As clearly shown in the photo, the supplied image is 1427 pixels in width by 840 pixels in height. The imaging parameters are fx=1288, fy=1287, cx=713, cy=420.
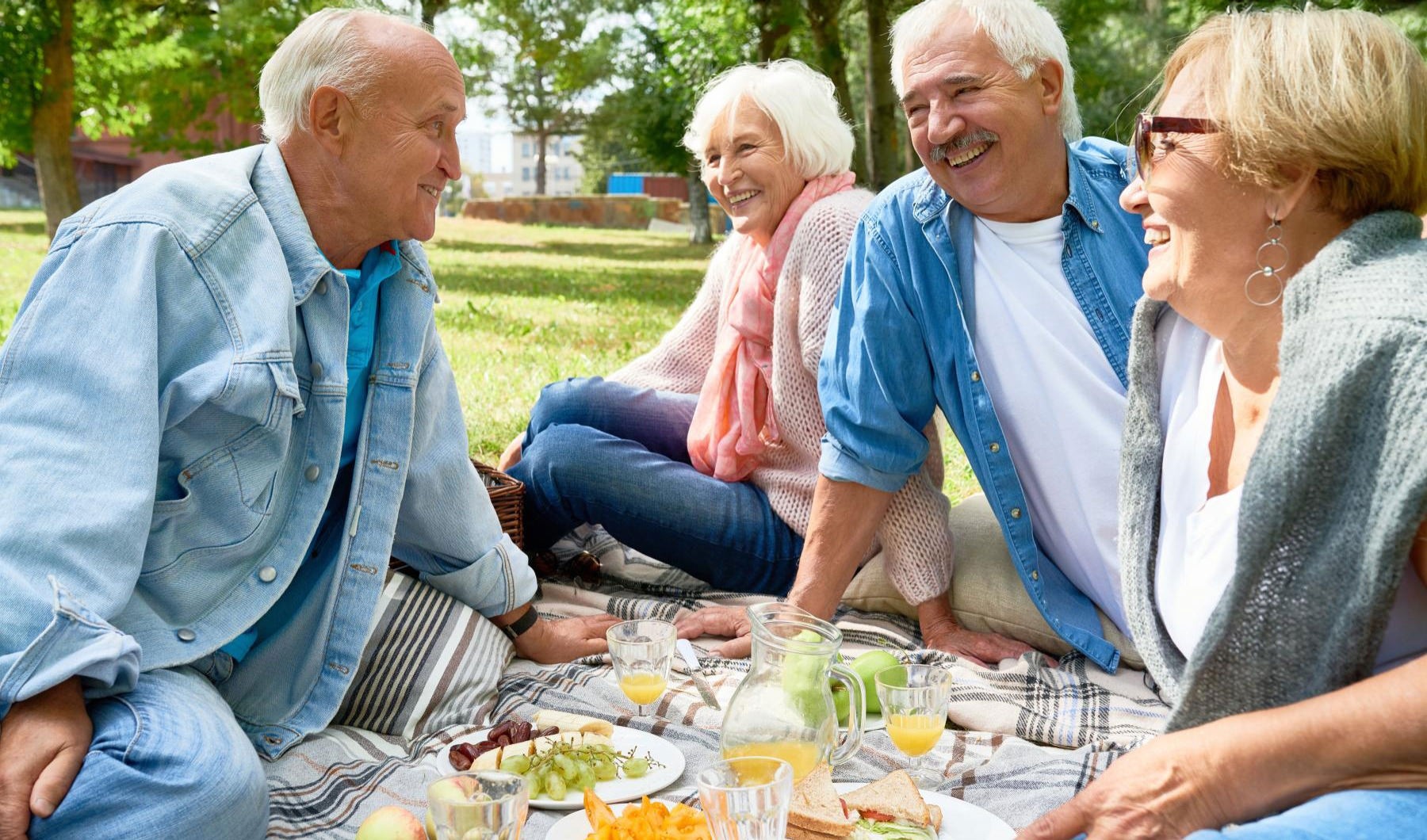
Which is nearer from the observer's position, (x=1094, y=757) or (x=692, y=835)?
(x=692, y=835)

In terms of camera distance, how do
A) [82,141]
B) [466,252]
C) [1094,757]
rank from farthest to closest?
[82,141]
[466,252]
[1094,757]

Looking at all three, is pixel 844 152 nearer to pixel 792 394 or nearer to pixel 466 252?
pixel 792 394

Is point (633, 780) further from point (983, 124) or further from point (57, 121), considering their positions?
point (57, 121)

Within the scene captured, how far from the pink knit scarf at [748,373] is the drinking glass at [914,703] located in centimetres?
168

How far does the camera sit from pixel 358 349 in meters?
3.31

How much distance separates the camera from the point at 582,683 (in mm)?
3600

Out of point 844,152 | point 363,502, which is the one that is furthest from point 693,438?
point 363,502

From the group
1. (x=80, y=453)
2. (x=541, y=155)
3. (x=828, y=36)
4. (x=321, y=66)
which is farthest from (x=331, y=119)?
(x=541, y=155)

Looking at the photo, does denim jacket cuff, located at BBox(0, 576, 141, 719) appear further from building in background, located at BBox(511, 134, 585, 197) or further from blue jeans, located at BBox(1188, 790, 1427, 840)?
building in background, located at BBox(511, 134, 585, 197)

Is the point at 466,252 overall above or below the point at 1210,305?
below

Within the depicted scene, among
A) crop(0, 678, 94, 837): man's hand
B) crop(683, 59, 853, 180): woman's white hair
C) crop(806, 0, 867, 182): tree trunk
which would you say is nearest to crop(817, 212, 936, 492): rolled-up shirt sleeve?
crop(683, 59, 853, 180): woman's white hair

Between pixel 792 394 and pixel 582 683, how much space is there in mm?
1228

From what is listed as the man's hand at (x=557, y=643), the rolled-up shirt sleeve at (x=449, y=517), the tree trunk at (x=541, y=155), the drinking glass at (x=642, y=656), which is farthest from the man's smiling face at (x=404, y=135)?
the tree trunk at (x=541, y=155)

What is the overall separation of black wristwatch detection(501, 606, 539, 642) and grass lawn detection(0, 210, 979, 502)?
2.74 m
